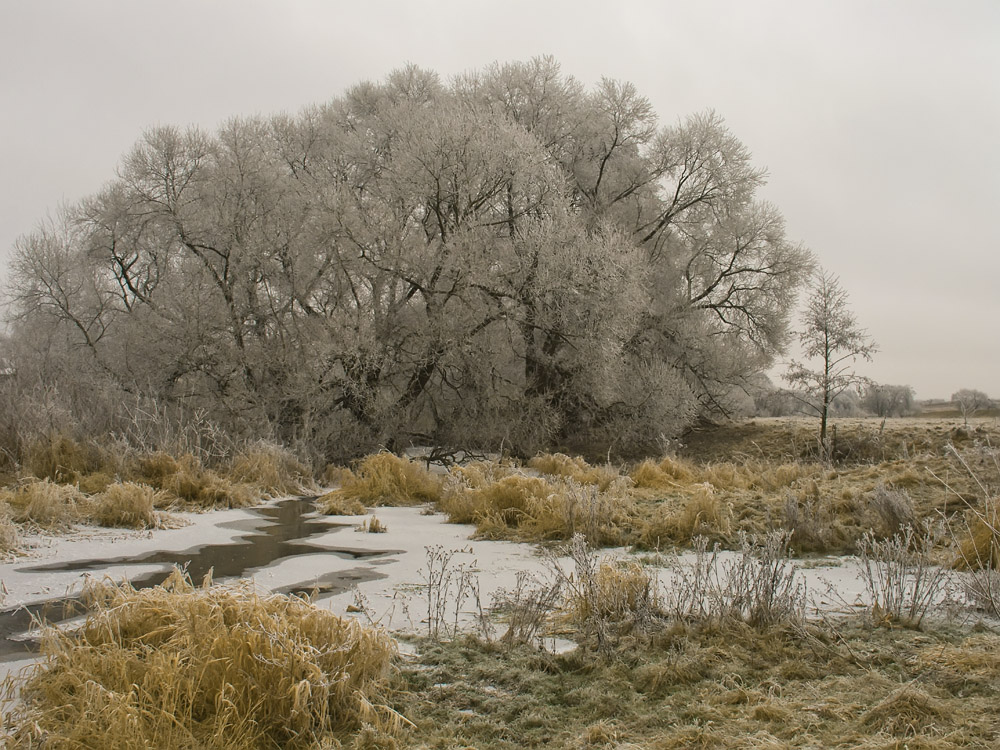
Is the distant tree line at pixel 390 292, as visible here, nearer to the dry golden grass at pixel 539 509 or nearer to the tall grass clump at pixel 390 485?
the tall grass clump at pixel 390 485

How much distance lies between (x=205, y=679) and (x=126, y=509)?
15.8 feet

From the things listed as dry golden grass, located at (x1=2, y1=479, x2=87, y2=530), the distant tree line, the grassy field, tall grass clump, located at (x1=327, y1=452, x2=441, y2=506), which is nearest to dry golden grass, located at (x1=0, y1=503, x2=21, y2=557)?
dry golden grass, located at (x1=2, y1=479, x2=87, y2=530)

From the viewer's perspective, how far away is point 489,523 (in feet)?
24.3

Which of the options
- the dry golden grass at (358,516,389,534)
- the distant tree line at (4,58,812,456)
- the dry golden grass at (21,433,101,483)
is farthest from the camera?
the distant tree line at (4,58,812,456)

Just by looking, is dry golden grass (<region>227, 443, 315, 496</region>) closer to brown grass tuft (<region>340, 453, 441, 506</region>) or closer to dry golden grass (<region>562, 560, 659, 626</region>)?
brown grass tuft (<region>340, 453, 441, 506</region>)

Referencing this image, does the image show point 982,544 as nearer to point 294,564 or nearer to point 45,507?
point 294,564

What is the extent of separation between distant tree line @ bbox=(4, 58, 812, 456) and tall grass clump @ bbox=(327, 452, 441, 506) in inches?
187

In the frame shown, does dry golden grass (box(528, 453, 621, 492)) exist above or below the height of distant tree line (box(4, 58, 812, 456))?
below

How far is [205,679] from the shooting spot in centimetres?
293

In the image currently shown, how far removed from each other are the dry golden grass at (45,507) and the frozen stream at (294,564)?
0.24 m

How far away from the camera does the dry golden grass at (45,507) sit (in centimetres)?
671

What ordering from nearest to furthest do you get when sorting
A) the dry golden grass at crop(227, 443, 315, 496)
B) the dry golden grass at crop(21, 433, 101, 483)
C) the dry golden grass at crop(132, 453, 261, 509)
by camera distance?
the dry golden grass at crop(132, 453, 261, 509), the dry golden grass at crop(21, 433, 101, 483), the dry golden grass at crop(227, 443, 315, 496)

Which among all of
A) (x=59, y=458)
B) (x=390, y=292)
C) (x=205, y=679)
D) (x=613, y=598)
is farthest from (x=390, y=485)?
(x=390, y=292)

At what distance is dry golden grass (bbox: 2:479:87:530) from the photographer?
671 cm
